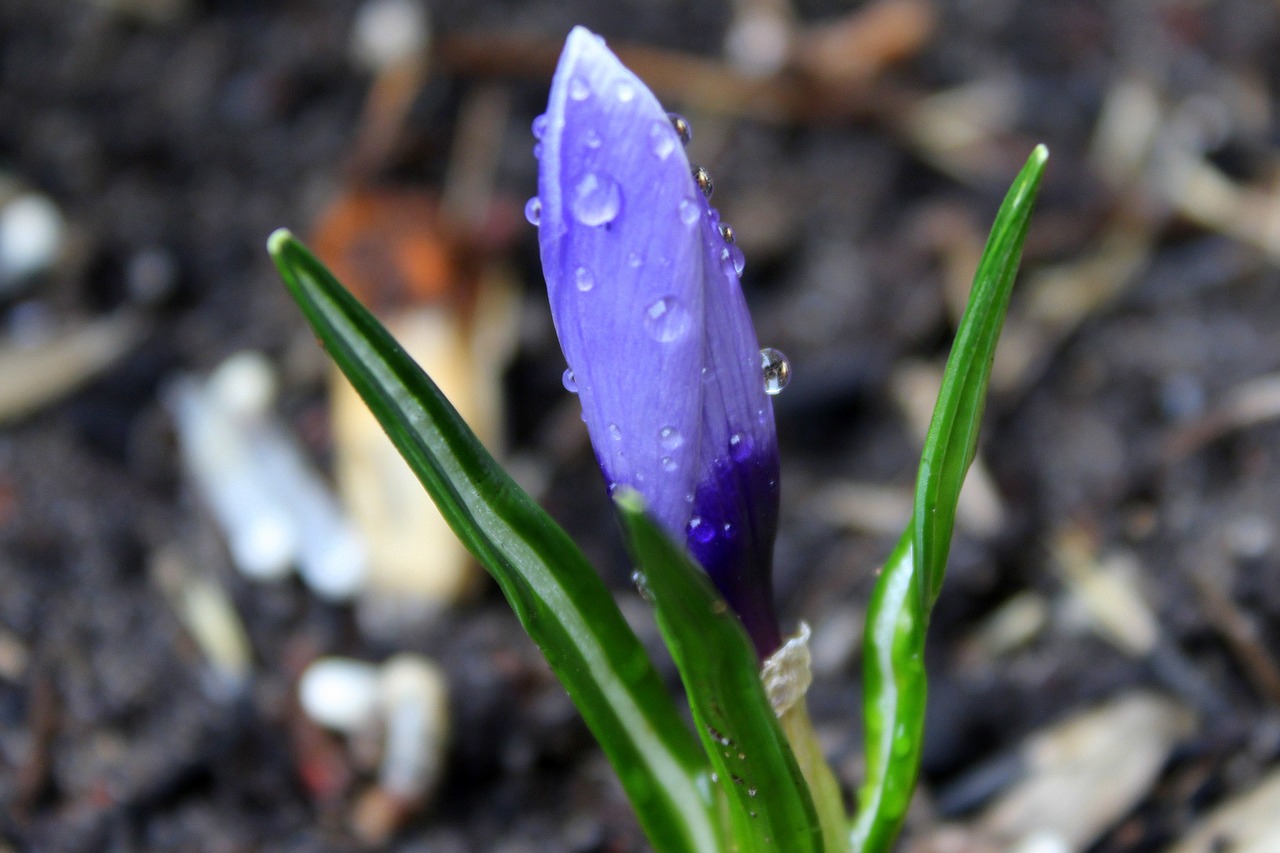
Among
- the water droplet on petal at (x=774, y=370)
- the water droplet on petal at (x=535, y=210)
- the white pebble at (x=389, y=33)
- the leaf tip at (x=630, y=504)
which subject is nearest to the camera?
the leaf tip at (x=630, y=504)

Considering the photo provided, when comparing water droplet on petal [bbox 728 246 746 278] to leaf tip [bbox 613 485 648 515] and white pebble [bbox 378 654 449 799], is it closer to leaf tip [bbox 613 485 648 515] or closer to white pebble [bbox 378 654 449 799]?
leaf tip [bbox 613 485 648 515]

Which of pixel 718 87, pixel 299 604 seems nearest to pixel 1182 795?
pixel 299 604

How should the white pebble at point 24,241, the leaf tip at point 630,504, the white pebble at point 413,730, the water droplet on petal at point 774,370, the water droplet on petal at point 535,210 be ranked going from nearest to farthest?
the leaf tip at point 630,504
the water droplet on petal at point 535,210
the water droplet on petal at point 774,370
the white pebble at point 413,730
the white pebble at point 24,241

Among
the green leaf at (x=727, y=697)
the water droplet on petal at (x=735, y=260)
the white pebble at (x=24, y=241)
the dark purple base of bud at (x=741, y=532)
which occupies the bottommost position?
the green leaf at (x=727, y=697)

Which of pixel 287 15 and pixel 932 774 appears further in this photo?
pixel 287 15

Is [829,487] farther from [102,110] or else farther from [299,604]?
[102,110]

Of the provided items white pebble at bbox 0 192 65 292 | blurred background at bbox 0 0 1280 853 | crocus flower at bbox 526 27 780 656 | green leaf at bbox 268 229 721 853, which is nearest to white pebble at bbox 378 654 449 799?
blurred background at bbox 0 0 1280 853

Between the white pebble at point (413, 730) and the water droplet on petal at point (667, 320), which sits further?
the white pebble at point (413, 730)

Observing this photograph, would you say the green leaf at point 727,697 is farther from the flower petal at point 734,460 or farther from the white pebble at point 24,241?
the white pebble at point 24,241

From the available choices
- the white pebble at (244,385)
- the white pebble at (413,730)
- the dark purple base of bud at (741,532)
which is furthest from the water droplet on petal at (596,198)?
the white pebble at (244,385)
